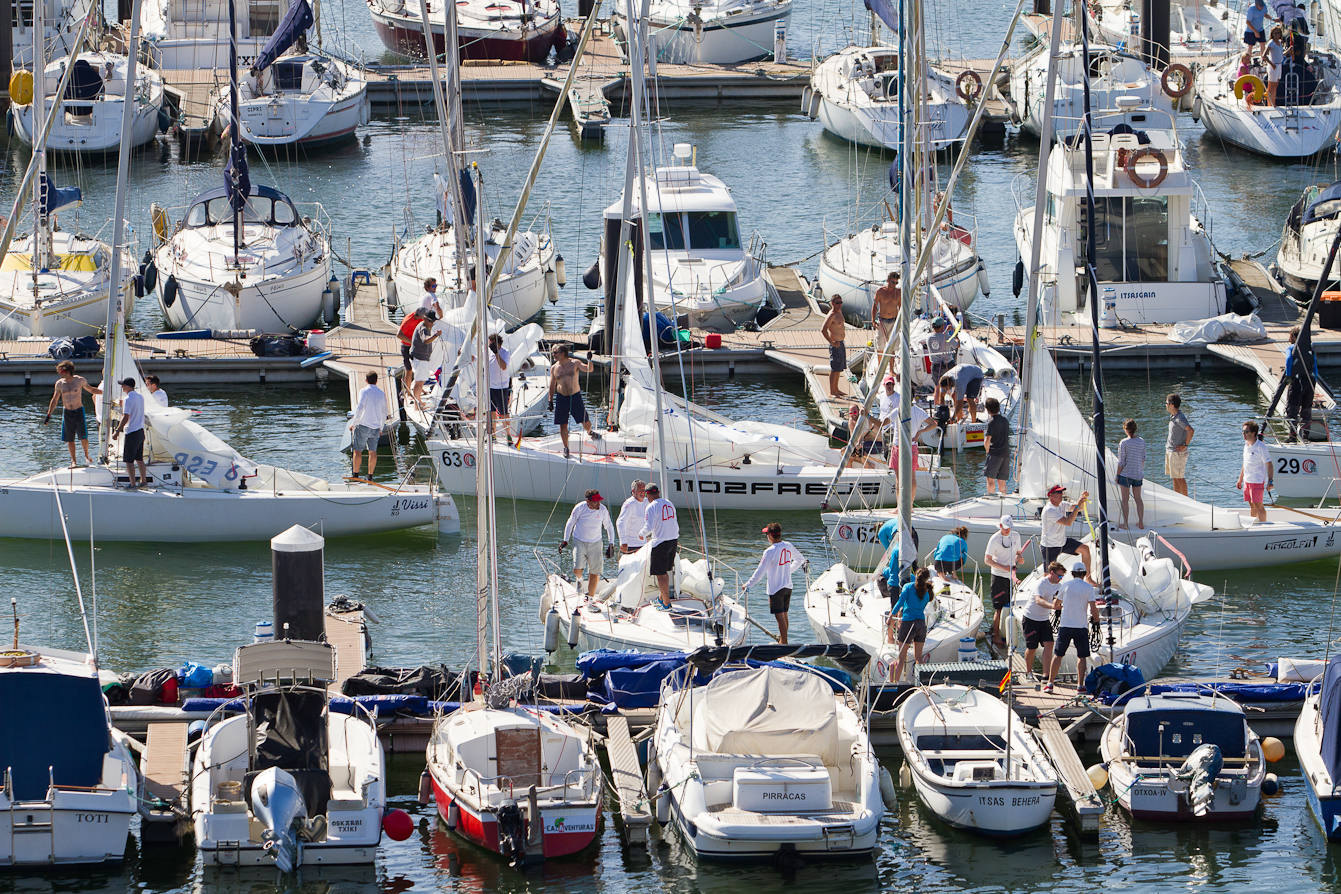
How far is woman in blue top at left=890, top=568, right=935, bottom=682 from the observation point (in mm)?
24219

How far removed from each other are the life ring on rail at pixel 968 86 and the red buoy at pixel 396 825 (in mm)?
34110

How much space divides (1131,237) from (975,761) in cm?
1839

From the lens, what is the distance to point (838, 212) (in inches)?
1924

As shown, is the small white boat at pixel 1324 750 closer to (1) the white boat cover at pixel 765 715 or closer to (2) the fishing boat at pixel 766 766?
(2) the fishing boat at pixel 766 766

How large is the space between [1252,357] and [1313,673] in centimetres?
1316

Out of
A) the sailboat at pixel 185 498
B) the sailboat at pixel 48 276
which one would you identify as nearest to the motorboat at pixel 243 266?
the sailboat at pixel 48 276

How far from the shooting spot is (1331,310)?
126ft

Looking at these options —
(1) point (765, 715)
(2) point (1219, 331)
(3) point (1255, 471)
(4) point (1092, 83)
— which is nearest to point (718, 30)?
(4) point (1092, 83)

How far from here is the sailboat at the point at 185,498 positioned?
30078 mm

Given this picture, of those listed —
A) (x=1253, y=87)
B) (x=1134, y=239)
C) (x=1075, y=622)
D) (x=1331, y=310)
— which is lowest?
(x=1075, y=622)

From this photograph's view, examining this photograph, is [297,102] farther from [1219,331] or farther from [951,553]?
[951,553]

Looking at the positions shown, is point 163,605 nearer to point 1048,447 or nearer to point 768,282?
point 1048,447

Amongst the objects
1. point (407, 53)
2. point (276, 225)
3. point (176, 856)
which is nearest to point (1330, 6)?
point (407, 53)

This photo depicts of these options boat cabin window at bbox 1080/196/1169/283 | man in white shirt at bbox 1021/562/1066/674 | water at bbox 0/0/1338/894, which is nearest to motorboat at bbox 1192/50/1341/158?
water at bbox 0/0/1338/894
